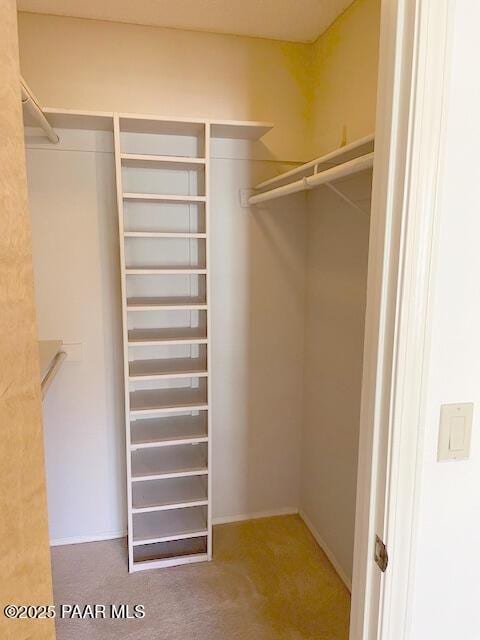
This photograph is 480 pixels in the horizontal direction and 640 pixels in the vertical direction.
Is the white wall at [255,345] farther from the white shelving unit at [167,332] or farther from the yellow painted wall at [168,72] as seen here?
the yellow painted wall at [168,72]

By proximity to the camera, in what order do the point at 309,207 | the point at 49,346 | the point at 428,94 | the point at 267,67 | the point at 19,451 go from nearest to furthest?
the point at 19,451 < the point at 428,94 < the point at 49,346 < the point at 267,67 < the point at 309,207

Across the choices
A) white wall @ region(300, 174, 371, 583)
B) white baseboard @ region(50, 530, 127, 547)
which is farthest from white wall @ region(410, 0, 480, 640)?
white baseboard @ region(50, 530, 127, 547)

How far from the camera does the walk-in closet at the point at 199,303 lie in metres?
2.04

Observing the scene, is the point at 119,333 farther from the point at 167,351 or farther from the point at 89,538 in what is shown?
the point at 89,538

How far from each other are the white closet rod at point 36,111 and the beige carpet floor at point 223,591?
6.58 feet

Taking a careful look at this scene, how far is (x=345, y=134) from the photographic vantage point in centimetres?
208

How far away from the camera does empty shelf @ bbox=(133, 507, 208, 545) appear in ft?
7.39

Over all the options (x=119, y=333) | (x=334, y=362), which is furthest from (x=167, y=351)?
(x=334, y=362)

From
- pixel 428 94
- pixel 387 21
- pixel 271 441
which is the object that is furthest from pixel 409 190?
pixel 271 441

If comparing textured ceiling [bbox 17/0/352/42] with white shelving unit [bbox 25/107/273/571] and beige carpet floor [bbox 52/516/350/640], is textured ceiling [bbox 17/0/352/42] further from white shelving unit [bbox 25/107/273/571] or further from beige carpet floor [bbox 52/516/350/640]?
beige carpet floor [bbox 52/516/350/640]

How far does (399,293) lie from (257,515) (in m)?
2.23

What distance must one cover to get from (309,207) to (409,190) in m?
1.76

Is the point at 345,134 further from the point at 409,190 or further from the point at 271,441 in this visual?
the point at 271,441

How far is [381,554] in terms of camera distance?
2.81 feet
